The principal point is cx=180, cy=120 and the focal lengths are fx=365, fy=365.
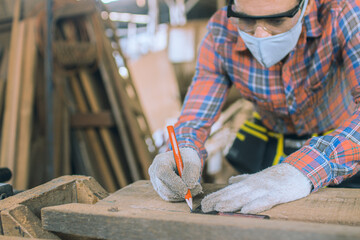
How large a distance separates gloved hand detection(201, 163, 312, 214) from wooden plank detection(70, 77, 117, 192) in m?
2.26

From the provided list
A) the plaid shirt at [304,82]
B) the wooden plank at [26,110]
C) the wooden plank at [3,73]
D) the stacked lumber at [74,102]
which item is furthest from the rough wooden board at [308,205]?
the wooden plank at [3,73]

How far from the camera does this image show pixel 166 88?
6129 mm

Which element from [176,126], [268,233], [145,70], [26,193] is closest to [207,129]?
[176,126]

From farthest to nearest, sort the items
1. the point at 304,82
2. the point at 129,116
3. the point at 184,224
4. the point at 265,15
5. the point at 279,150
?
the point at 129,116 < the point at 279,150 < the point at 304,82 < the point at 265,15 < the point at 184,224

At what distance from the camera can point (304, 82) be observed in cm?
158

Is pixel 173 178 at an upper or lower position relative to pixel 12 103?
lower

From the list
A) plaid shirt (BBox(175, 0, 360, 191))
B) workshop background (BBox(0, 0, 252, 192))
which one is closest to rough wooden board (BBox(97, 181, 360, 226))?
plaid shirt (BBox(175, 0, 360, 191))

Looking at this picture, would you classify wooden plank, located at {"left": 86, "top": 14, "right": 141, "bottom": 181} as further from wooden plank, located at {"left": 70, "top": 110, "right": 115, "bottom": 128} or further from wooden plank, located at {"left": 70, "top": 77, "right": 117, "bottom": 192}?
wooden plank, located at {"left": 70, "top": 77, "right": 117, "bottom": 192}

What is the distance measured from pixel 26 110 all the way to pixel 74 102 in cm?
51

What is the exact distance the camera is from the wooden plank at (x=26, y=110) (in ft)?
9.22

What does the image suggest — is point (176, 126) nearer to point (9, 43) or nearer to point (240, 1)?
point (240, 1)

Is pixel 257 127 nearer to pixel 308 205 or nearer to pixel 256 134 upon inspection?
pixel 256 134

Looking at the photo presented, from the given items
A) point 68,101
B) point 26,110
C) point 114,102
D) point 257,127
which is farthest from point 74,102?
point 257,127

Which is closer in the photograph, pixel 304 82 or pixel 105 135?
pixel 304 82
